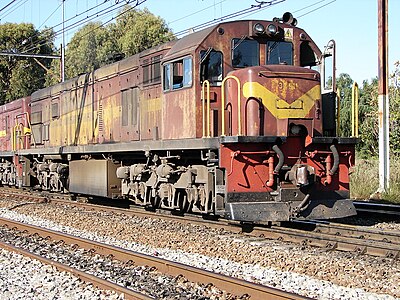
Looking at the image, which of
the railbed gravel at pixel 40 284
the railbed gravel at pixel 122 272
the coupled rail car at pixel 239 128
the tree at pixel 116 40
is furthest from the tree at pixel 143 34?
the railbed gravel at pixel 40 284

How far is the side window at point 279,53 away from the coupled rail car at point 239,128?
2 cm

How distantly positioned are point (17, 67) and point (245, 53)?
4206 cm

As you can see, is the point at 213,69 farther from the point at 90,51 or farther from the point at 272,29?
the point at 90,51

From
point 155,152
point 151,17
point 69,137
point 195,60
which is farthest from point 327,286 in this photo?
point 151,17

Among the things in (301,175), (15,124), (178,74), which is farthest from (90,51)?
(301,175)

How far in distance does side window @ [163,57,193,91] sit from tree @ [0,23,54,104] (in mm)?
38524

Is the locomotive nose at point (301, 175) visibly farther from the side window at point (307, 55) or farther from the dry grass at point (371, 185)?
the dry grass at point (371, 185)

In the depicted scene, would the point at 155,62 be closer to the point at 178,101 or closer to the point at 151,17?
the point at 178,101

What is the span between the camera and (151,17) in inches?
1961

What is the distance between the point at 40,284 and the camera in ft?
21.5

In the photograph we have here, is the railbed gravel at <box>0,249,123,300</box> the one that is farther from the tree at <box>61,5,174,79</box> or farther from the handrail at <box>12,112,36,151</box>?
the tree at <box>61,5,174,79</box>

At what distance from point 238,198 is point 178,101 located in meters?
2.45

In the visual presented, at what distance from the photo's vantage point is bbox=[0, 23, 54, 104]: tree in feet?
156

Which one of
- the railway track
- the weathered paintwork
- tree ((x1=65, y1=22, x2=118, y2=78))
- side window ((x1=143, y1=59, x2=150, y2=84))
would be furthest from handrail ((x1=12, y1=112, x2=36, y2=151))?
tree ((x1=65, y1=22, x2=118, y2=78))
